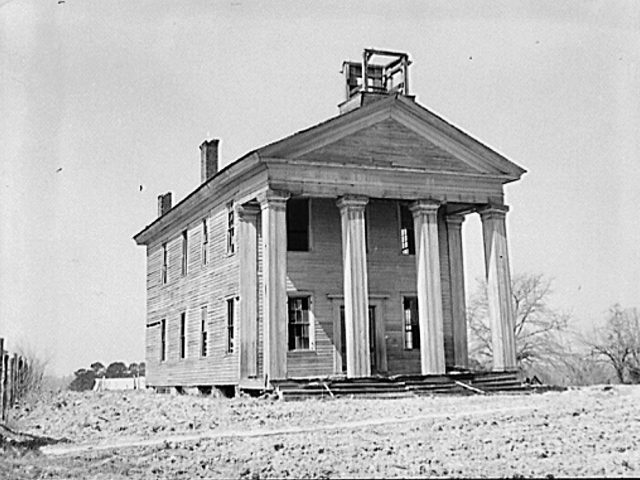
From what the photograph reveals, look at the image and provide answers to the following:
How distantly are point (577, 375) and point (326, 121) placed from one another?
25496mm

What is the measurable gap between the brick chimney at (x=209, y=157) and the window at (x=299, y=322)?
932 cm

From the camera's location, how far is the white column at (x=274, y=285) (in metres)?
21.2

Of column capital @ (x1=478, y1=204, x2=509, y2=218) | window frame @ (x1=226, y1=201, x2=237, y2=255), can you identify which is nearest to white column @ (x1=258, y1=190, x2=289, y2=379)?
window frame @ (x1=226, y1=201, x2=237, y2=255)

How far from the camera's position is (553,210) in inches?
1035

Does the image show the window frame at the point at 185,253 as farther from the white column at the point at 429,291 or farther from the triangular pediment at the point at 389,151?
the white column at the point at 429,291

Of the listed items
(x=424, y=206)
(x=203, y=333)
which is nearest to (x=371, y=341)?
(x=424, y=206)

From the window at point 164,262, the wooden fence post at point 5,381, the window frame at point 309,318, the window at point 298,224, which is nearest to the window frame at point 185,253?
the window at point 164,262

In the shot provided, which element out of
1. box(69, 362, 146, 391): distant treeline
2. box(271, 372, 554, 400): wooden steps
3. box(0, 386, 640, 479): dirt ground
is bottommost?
box(0, 386, 640, 479): dirt ground

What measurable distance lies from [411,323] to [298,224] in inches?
188

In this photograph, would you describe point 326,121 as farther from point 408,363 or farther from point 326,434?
point 326,434

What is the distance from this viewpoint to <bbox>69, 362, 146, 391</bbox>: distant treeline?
4250 cm

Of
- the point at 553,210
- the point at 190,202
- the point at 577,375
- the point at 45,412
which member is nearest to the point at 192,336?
the point at 190,202

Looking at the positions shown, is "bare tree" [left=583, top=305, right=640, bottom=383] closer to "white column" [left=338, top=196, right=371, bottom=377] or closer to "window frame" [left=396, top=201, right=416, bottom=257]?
"window frame" [left=396, top=201, right=416, bottom=257]

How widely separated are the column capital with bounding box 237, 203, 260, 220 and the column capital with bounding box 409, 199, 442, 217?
14.7ft
